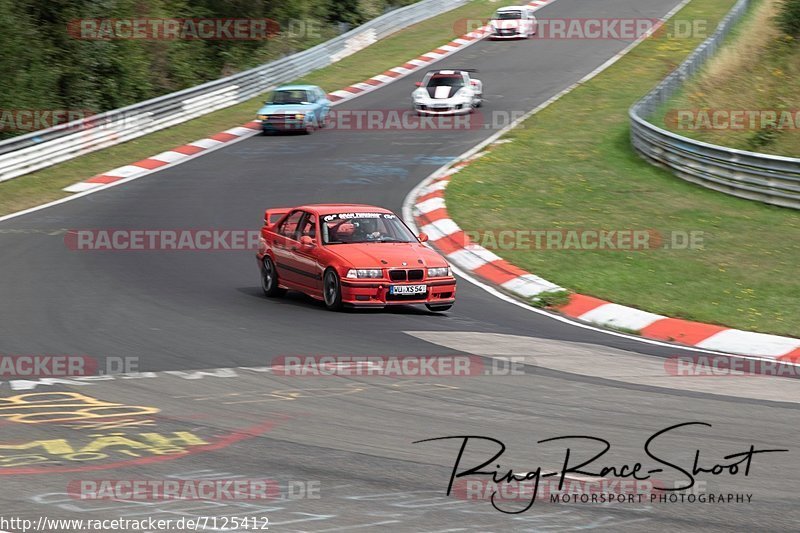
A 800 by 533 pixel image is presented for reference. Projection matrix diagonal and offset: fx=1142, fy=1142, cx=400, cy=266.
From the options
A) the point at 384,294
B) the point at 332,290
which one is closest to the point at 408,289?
the point at 384,294

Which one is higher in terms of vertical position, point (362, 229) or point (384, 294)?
point (362, 229)

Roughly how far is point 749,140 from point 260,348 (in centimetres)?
1552

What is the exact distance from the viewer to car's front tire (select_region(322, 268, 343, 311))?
13.2m

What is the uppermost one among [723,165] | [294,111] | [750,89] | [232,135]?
[750,89]

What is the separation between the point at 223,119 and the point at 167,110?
1616 millimetres

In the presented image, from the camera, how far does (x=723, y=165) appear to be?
20.5 meters

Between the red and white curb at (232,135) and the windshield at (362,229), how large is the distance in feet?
34.3

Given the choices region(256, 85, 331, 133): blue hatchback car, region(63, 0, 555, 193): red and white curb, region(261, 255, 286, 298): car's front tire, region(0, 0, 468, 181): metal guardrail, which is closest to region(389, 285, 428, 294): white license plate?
region(261, 255, 286, 298): car's front tire

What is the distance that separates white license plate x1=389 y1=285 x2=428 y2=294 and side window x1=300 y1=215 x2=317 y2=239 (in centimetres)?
152

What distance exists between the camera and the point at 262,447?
7.25 metres

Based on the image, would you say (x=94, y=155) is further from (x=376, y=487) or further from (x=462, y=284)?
(x=376, y=487)

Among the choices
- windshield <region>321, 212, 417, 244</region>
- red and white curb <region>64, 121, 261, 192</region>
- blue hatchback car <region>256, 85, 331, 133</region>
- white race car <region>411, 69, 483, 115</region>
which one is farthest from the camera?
white race car <region>411, 69, 483, 115</region>

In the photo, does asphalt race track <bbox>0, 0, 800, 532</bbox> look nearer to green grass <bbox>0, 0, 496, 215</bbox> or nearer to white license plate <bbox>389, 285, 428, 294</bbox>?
white license plate <bbox>389, 285, 428, 294</bbox>

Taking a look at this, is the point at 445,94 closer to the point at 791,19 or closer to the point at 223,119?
the point at 223,119
